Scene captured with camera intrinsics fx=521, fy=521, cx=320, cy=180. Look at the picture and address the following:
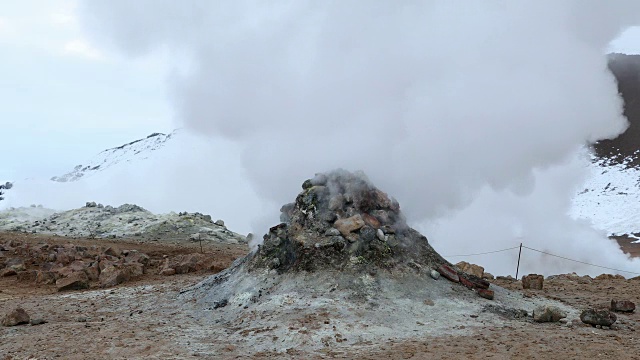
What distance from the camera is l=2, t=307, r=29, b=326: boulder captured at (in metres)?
7.82

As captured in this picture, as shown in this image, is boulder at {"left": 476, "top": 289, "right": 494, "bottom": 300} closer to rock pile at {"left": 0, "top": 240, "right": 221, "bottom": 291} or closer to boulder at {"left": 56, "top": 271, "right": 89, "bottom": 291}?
rock pile at {"left": 0, "top": 240, "right": 221, "bottom": 291}

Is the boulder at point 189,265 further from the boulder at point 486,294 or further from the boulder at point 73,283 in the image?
the boulder at point 486,294

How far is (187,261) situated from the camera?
503 inches

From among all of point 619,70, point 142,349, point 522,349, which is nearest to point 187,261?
point 142,349

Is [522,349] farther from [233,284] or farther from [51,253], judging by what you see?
[51,253]

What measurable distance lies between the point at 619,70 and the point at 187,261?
72.7 meters

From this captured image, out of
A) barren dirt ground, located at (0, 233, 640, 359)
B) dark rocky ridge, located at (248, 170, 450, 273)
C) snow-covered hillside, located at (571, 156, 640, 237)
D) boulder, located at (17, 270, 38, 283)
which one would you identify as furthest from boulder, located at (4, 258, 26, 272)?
snow-covered hillside, located at (571, 156, 640, 237)

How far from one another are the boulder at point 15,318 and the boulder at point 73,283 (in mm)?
3288

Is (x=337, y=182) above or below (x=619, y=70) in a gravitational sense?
below

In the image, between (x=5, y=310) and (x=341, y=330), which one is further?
(x=5, y=310)

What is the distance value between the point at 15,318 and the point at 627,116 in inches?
2574

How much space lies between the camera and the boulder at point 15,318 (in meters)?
7.82

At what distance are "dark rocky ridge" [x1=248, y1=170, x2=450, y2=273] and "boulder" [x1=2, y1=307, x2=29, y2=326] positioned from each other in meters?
3.55

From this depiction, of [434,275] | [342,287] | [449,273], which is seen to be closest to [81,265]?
[342,287]
